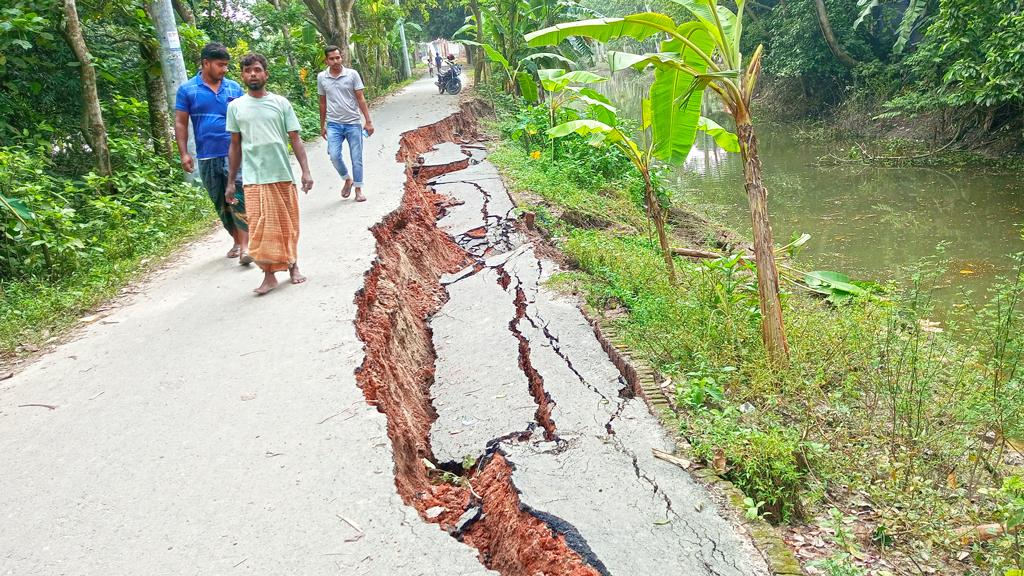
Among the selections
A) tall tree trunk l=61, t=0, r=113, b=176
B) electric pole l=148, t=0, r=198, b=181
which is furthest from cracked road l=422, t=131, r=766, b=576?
tall tree trunk l=61, t=0, r=113, b=176

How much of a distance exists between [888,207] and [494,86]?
38.1 ft

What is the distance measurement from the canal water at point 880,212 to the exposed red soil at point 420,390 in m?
4.51

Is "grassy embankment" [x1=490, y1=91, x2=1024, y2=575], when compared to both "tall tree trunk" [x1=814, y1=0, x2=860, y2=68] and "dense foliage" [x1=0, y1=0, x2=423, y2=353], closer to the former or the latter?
"dense foliage" [x1=0, y1=0, x2=423, y2=353]

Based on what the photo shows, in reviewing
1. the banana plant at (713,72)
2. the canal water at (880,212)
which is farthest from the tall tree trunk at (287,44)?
the banana plant at (713,72)

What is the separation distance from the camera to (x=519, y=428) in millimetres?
3561

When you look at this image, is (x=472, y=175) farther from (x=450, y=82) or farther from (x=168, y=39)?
(x=450, y=82)

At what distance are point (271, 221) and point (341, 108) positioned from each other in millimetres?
2659

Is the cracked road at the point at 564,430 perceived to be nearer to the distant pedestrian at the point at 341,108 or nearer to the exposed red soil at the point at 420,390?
the exposed red soil at the point at 420,390

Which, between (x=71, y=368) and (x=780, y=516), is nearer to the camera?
(x=780, y=516)

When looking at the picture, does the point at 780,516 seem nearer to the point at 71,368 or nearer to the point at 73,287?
the point at 71,368

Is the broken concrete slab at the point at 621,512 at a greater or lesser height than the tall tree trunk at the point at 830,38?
lesser

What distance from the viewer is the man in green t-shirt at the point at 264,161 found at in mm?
4727

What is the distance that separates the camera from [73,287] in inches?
228

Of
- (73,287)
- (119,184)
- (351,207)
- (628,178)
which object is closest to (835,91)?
(628,178)
